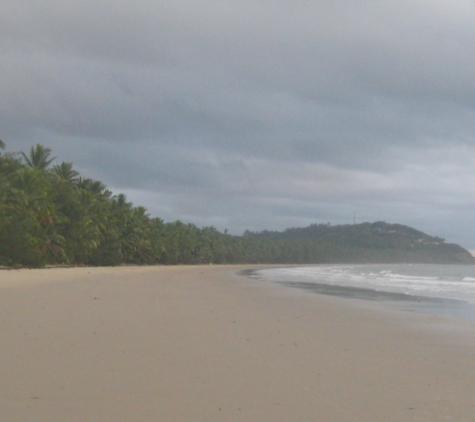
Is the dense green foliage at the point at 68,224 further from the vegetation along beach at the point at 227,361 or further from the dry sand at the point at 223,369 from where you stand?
the dry sand at the point at 223,369

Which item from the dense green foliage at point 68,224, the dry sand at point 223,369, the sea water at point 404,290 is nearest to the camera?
the dry sand at point 223,369

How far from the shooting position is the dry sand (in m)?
4.64

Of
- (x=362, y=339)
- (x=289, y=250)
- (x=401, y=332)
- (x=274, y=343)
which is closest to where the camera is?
(x=274, y=343)

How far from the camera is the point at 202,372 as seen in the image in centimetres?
596

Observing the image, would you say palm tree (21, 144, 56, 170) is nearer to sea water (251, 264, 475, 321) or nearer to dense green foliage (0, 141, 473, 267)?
dense green foliage (0, 141, 473, 267)

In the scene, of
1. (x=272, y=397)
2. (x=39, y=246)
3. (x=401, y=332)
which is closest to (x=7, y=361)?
(x=272, y=397)

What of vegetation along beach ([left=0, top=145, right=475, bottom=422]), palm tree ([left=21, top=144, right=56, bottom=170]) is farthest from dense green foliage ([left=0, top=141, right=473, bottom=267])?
vegetation along beach ([left=0, top=145, right=475, bottom=422])

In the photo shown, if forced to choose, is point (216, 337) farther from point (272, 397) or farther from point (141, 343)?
point (272, 397)

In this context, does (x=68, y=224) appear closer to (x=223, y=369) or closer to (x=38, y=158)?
(x=38, y=158)

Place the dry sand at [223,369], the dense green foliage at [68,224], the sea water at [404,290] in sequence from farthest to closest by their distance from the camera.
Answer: the dense green foliage at [68,224], the sea water at [404,290], the dry sand at [223,369]

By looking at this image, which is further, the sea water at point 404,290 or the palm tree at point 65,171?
the palm tree at point 65,171

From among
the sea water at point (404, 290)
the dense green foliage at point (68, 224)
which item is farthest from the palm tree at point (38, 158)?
the sea water at point (404, 290)

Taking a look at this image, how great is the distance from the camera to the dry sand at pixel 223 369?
4.64 m

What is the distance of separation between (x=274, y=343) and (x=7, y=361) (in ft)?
12.6
